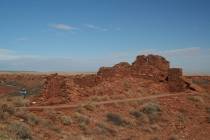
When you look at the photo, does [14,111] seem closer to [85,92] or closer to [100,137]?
[100,137]

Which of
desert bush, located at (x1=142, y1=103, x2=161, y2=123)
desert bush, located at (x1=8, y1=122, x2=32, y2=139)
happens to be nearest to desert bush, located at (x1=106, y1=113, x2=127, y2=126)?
desert bush, located at (x1=142, y1=103, x2=161, y2=123)

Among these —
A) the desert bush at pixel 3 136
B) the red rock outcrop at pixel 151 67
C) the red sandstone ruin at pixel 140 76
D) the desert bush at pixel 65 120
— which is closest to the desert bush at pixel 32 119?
the desert bush at pixel 65 120

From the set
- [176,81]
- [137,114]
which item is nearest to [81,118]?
[137,114]

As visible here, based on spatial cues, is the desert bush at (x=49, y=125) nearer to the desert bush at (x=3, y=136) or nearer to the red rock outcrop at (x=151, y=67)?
the desert bush at (x=3, y=136)

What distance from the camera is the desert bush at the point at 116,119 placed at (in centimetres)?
1950

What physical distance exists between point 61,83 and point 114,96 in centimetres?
423

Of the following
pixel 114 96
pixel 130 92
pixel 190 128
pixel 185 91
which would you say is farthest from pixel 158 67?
pixel 190 128

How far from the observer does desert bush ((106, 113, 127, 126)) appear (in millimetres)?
19500

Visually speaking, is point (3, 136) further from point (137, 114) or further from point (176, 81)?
point (176, 81)

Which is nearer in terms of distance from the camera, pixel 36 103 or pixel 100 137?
pixel 100 137

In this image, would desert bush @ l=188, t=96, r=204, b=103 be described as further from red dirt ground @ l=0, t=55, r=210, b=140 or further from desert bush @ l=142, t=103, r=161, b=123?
desert bush @ l=142, t=103, r=161, b=123

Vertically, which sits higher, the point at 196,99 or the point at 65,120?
the point at 196,99

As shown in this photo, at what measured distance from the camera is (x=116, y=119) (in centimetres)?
1975

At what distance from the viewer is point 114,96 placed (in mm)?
25844
